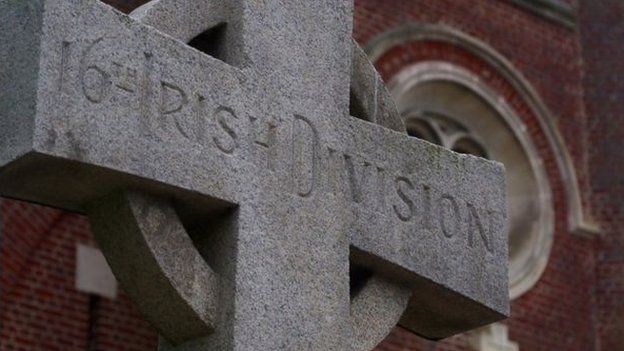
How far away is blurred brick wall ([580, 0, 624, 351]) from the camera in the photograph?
13898 millimetres

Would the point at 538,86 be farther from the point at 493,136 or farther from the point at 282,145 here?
the point at 282,145

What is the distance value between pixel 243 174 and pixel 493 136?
9.91m

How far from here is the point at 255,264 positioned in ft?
13.5

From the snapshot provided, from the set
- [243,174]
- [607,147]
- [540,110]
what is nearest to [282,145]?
[243,174]

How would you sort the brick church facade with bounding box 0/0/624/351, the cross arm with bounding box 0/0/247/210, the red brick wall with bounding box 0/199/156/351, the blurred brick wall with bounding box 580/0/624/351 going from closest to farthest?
the cross arm with bounding box 0/0/247/210, the red brick wall with bounding box 0/199/156/351, the brick church facade with bounding box 0/0/624/351, the blurred brick wall with bounding box 580/0/624/351

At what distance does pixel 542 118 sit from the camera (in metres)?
14.1

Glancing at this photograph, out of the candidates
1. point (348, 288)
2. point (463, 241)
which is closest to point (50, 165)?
point (348, 288)

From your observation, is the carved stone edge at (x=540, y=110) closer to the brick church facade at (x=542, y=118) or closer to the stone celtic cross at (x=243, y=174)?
the brick church facade at (x=542, y=118)

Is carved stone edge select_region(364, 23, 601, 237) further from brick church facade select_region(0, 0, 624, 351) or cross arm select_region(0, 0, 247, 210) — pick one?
cross arm select_region(0, 0, 247, 210)

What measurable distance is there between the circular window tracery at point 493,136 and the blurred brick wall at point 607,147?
0.61m

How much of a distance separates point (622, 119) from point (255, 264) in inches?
426

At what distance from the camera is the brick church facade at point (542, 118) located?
13305mm

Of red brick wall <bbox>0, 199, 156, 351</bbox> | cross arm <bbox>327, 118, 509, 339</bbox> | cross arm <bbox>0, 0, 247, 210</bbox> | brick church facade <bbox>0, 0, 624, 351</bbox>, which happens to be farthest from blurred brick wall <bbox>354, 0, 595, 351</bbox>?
cross arm <bbox>0, 0, 247, 210</bbox>

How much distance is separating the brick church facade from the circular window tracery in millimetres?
11
